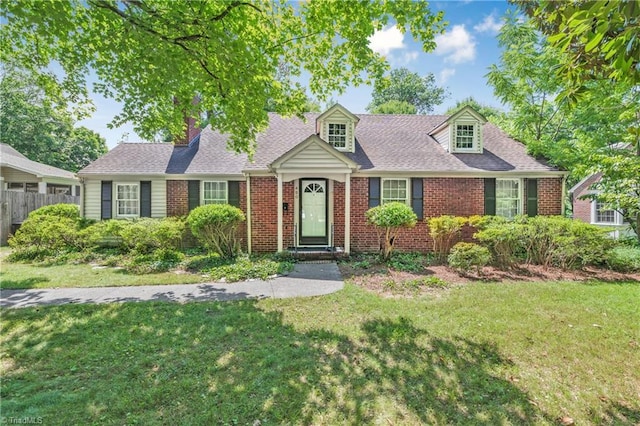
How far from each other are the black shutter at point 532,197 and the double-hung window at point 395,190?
15.0ft

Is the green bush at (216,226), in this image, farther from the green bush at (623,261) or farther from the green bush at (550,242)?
the green bush at (623,261)

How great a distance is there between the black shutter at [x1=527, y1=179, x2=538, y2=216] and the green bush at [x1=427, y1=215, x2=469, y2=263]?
3.11 metres

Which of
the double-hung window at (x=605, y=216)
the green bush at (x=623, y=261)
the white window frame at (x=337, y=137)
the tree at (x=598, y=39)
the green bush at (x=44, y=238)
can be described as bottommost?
the green bush at (x=623, y=261)

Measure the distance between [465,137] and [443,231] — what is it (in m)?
4.84

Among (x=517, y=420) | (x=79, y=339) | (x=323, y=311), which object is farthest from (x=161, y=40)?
(x=517, y=420)

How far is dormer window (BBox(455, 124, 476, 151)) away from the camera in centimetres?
1153

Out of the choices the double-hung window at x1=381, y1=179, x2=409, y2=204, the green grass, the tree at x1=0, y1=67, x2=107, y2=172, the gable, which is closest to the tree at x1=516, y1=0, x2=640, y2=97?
the green grass

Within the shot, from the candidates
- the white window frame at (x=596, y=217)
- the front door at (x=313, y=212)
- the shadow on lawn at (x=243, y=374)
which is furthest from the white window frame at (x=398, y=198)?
the white window frame at (x=596, y=217)

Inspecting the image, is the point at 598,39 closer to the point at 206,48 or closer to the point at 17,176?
the point at 206,48

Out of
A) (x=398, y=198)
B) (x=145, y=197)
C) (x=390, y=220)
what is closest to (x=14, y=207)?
(x=145, y=197)

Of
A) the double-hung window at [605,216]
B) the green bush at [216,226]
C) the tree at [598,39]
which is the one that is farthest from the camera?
the double-hung window at [605,216]

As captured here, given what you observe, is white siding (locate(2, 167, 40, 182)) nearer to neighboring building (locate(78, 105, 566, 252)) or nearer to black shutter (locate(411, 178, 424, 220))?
neighboring building (locate(78, 105, 566, 252))

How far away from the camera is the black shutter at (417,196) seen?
10.5 meters

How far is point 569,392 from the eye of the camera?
3080 millimetres
